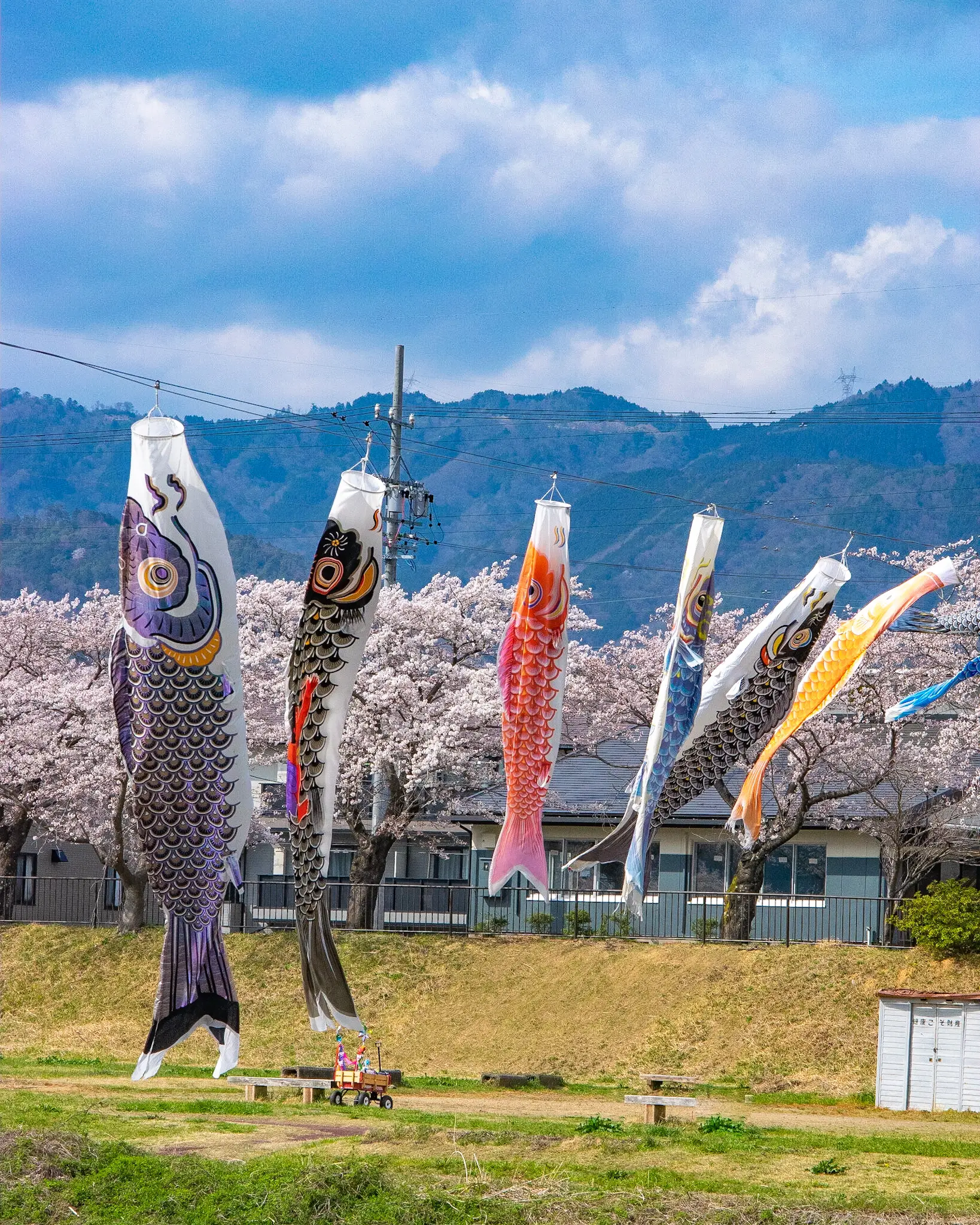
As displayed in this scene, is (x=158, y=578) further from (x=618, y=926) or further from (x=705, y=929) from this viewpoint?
(x=618, y=926)

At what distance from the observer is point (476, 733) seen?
100ft

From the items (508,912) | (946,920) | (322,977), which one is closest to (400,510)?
(508,912)

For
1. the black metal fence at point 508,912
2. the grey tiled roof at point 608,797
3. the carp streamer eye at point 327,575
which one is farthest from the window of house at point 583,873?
the carp streamer eye at point 327,575

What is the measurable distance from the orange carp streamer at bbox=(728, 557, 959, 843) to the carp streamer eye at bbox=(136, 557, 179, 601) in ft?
23.5

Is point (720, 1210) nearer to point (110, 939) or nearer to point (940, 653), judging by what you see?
point (940, 653)

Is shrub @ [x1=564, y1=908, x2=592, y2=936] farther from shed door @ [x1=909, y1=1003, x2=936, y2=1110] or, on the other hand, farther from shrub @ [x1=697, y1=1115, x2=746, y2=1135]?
shrub @ [x1=697, y1=1115, x2=746, y2=1135]

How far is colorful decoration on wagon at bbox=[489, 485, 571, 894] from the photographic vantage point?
15477mm

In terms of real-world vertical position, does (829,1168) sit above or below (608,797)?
below

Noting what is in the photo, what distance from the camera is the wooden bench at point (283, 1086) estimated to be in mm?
19406

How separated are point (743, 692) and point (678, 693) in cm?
98

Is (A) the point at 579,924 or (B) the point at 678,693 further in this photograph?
(A) the point at 579,924

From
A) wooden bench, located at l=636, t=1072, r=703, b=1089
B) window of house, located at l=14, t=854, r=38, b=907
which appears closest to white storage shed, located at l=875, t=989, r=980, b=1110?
wooden bench, located at l=636, t=1072, r=703, b=1089

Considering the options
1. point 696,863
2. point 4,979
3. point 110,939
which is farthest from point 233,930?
point 696,863

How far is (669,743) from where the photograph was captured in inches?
643
